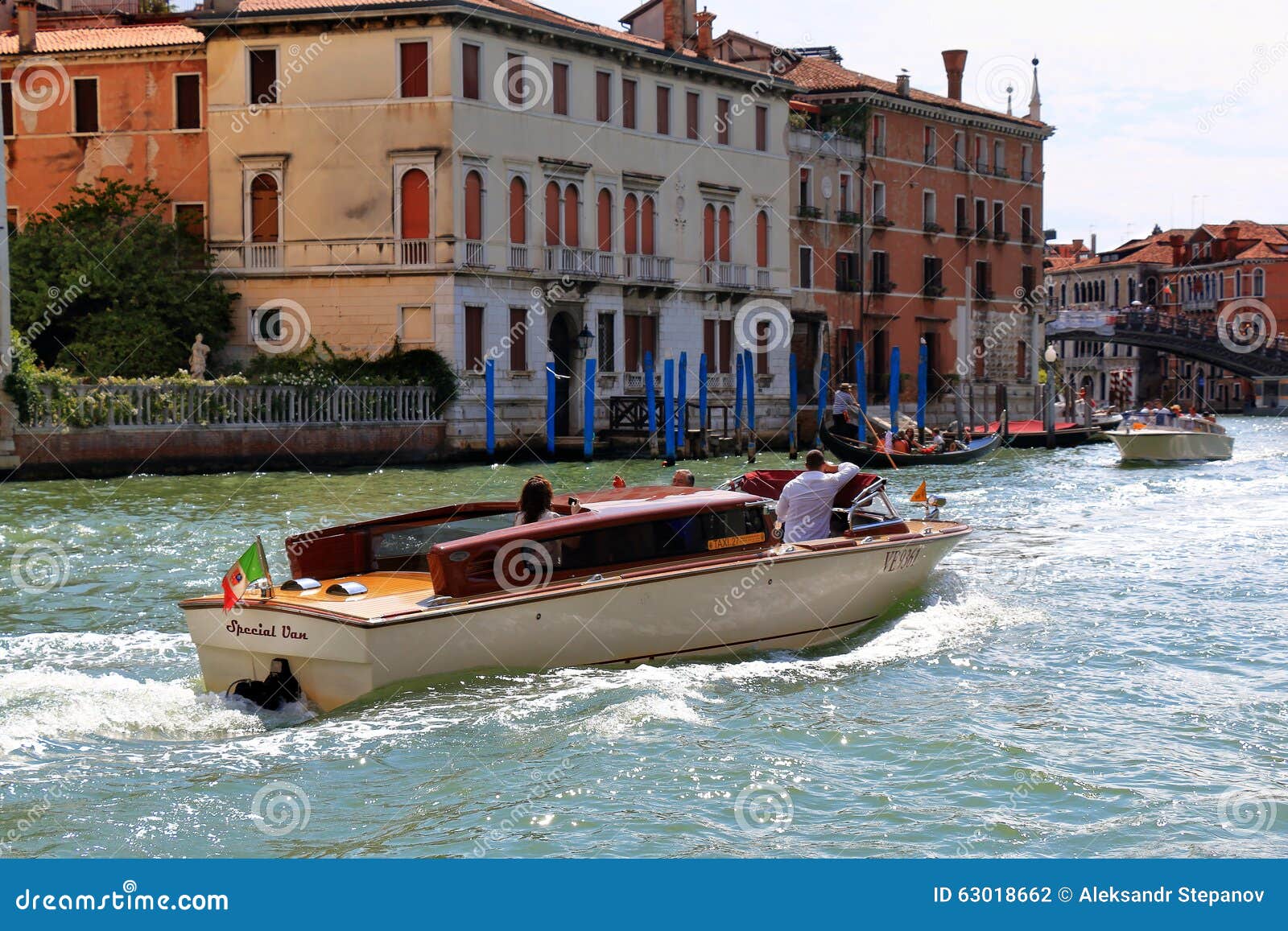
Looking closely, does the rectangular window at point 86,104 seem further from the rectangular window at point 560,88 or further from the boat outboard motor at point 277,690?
the boat outboard motor at point 277,690

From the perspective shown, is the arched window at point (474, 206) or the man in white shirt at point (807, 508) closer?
the man in white shirt at point (807, 508)

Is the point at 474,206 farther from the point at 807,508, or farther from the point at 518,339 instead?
the point at 807,508

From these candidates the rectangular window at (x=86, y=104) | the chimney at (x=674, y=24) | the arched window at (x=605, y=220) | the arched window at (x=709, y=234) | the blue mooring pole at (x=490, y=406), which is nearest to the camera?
the blue mooring pole at (x=490, y=406)

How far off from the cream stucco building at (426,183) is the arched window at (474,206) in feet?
0.11

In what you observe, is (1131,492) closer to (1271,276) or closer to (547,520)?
(547,520)

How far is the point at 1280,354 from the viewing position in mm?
64438

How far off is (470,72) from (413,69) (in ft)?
3.23

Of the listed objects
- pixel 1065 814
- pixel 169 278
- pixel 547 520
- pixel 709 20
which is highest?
pixel 709 20

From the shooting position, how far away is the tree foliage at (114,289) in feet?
89.4

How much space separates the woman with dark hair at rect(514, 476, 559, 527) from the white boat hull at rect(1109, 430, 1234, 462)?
22497mm

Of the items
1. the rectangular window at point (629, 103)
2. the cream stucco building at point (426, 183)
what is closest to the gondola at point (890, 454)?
the cream stucco building at point (426, 183)

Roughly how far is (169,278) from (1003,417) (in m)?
17.8

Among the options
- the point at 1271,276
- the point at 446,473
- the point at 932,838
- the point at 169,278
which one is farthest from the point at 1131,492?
the point at 1271,276

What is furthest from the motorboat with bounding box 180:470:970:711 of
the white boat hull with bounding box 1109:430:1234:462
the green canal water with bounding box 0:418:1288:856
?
the white boat hull with bounding box 1109:430:1234:462
